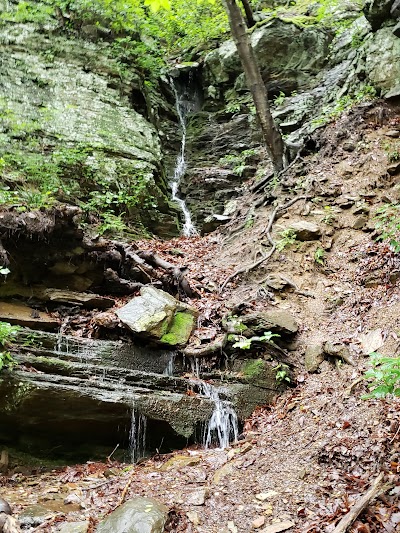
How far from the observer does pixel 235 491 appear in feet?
13.6

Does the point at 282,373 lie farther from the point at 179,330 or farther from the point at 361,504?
the point at 361,504

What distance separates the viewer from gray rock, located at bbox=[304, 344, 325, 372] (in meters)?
6.25

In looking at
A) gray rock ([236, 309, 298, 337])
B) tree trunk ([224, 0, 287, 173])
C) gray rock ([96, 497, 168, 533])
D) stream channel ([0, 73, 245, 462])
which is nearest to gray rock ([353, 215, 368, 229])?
gray rock ([236, 309, 298, 337])

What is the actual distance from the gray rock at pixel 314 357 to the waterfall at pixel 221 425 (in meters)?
1.35

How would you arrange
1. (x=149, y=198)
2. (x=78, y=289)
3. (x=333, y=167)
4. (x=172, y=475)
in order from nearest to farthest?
(x=172, y=475)
(x=78, y=289)
(x=333, y=167)
(x=149, y=198)

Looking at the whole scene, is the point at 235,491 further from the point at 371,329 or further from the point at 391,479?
the point at 371,329

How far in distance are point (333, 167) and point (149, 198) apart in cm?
512

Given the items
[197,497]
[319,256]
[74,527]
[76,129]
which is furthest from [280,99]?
[74,527]

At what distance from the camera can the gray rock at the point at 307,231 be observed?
8.59 meters

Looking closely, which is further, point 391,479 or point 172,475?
point 172,475

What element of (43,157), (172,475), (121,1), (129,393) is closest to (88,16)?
(121,1)

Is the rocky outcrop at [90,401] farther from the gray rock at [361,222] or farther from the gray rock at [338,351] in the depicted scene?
the gray rock at [361,222]

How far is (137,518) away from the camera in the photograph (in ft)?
11.4

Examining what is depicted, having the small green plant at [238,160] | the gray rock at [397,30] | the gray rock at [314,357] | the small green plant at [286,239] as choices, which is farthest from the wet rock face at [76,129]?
the gray rock at [397,30]
